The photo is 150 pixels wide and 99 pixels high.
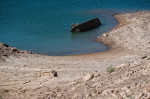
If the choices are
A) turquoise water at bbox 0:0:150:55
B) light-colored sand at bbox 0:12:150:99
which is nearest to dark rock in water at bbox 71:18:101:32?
turquoise water at bbox 0:0:150:55

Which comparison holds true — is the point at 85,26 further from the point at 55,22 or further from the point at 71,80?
the point at 71,80

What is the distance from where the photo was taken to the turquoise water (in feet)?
62.2

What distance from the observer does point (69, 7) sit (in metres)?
34.3

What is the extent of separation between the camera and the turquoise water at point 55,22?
19.0 m

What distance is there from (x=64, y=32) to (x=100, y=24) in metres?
4.66

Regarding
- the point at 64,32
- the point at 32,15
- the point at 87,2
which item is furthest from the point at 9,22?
the point at 87,2

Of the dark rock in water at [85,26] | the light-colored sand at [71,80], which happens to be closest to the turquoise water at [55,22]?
the dark rock in water at [85,26]

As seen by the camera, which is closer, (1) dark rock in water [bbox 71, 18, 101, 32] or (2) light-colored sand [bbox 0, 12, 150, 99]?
(2) light-colored sand [bbox 0, 12, 150, 99]

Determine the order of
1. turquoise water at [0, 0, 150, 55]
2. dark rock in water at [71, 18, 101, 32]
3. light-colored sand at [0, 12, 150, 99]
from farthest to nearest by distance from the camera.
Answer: dark rock in water at [71, 18, 101, 32] < turquoise water at [0, 0, 150, 55] < light-colored sand at [0, 12, 150, 99]

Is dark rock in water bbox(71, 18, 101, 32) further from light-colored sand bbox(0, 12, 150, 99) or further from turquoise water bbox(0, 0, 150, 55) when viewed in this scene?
light-colored sand bbox(0, 12, 150, 99)

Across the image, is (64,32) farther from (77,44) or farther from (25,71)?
(25,71)

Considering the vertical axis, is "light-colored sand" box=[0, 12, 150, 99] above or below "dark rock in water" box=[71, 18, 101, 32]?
below

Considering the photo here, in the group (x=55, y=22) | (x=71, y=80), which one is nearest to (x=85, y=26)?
(x=55, y=22)

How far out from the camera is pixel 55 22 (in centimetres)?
2627
